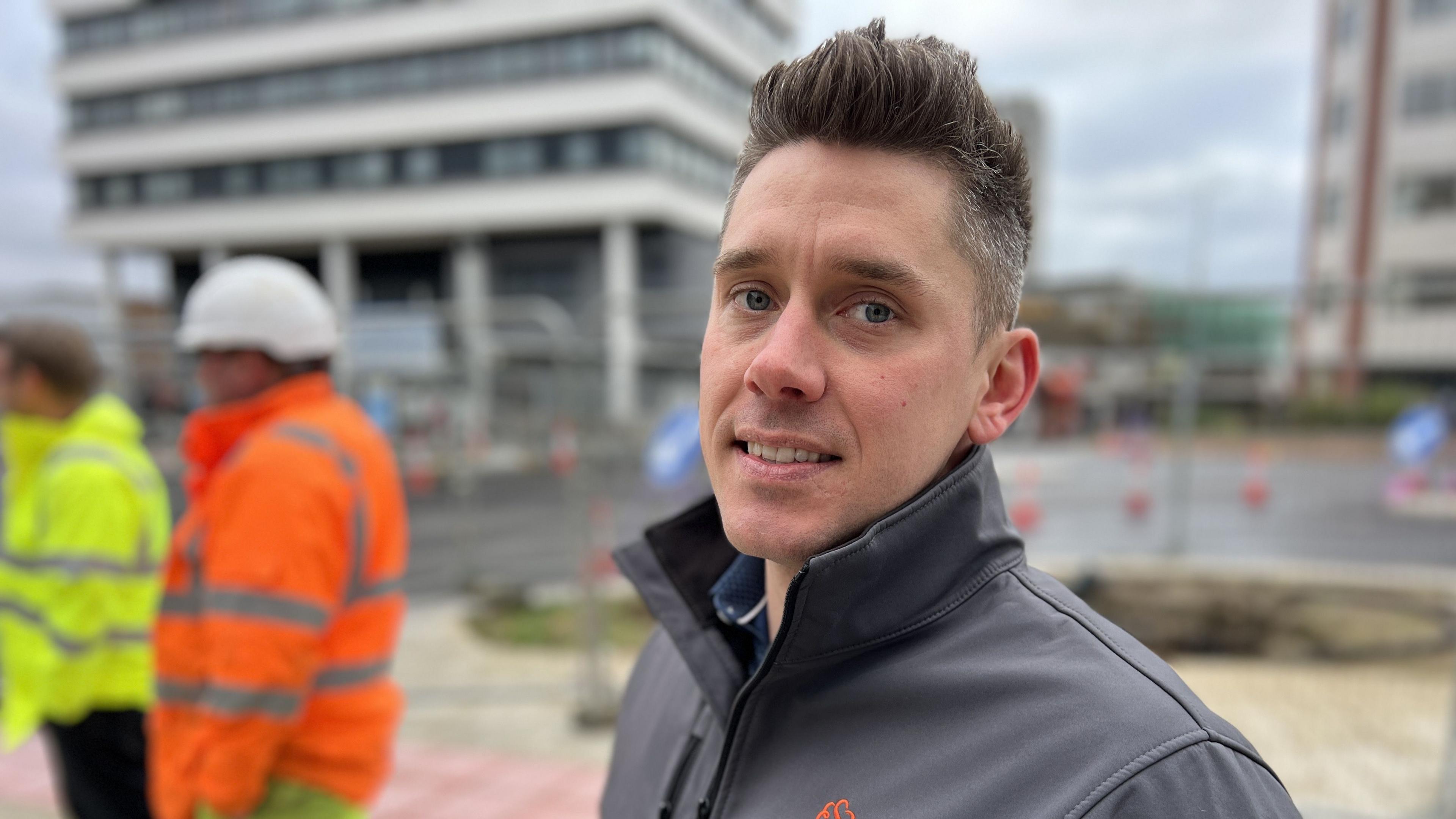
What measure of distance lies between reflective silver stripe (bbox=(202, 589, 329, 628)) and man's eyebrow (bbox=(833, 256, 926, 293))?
1747mm

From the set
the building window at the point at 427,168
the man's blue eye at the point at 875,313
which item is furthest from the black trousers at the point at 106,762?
the building window at the point at 427,168

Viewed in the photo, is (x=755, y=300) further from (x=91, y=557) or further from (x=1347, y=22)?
(x=1347, y=22)

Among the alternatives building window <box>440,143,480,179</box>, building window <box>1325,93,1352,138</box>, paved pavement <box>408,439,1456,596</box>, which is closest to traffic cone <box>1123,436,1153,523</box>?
paved pavement <box>408,439,1456,596</box>

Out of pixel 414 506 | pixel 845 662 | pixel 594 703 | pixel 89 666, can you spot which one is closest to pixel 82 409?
pixel 89 666

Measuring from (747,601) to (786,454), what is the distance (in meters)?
0.44

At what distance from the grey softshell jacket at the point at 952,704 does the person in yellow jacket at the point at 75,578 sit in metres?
2.56

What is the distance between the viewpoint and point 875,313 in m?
1.09

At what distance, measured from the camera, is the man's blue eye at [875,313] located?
42.8 inches

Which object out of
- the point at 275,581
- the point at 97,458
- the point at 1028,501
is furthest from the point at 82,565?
the point at 1028,501

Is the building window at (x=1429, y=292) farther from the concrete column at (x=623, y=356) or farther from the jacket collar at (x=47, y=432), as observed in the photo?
the jacket collar at (x=47, y=432)

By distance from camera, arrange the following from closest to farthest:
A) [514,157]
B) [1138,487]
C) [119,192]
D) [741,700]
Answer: [741,700] < [1138,487] < [514,157] < [119,192]

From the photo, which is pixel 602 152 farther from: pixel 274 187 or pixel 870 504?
pixel 870 504

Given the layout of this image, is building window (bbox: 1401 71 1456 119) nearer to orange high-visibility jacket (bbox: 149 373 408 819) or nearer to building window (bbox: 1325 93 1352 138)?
building window (bbox: 1325 93 1352 138)

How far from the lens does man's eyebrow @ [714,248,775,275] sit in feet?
3.70
